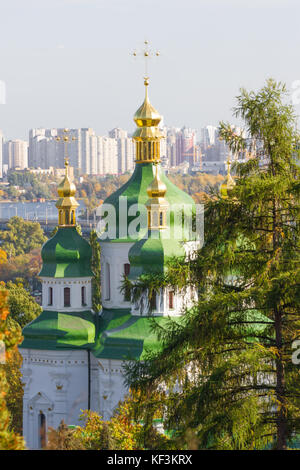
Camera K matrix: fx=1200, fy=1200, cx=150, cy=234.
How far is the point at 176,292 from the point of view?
10453 millimetres

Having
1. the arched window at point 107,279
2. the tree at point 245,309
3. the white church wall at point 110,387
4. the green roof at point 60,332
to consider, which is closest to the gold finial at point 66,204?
the arched window at point 107,279

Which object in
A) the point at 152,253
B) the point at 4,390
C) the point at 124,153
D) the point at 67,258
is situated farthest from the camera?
the point at 124,153

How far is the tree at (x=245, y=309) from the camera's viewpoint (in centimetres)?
976

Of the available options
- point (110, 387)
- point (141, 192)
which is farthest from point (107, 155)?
point (110, 387)

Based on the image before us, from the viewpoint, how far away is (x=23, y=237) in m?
64.7

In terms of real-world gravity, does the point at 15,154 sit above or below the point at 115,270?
above

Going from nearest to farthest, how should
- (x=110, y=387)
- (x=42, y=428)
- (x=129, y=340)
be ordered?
1. (x=129, y=340)
2. (x=110, y=387)
3. (x=42, y=428)

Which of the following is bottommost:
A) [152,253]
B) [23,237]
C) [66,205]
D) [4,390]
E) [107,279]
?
[23,237]

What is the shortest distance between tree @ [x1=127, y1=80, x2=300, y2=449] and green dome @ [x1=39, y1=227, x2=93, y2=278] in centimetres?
717

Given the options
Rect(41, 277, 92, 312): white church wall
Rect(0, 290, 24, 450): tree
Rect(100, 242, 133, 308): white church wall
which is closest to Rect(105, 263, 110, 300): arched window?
Rect(100, 242, 133, 308): white church wall

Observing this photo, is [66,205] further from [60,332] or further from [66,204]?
[60,332]

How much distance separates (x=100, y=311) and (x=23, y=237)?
46735 millimetres
